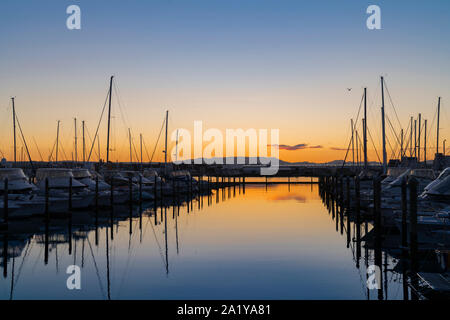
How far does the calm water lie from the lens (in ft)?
51.8

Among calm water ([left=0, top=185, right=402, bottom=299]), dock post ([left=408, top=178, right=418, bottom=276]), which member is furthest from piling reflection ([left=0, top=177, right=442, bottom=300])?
dock post ([left=408, top=178, right=418, bottom=276])

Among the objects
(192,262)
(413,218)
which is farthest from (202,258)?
(413,218)

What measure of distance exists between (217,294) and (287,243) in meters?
10.9

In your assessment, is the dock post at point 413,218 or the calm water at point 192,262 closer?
the calm water at point 192,262

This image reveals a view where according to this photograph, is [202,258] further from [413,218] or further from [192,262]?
[413,218]

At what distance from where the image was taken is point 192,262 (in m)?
21.0

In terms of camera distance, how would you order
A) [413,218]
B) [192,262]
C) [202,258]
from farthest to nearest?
[202,258] < [192,262] < [413,218]

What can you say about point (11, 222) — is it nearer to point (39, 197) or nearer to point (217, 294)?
point (39, 197)

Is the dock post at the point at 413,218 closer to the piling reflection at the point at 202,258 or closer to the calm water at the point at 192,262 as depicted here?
the piling reflection at the point at 202,258

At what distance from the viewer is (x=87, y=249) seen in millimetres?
22734

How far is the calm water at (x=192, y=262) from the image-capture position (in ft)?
51.8

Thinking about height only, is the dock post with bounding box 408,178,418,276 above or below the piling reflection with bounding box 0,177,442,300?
above

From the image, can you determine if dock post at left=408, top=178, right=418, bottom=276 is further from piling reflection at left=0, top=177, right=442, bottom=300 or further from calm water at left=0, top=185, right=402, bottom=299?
calm water at left=0, top=185, right=402, bottom=299

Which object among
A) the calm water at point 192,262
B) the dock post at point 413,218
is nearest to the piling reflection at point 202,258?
the calm water at point 192,262
